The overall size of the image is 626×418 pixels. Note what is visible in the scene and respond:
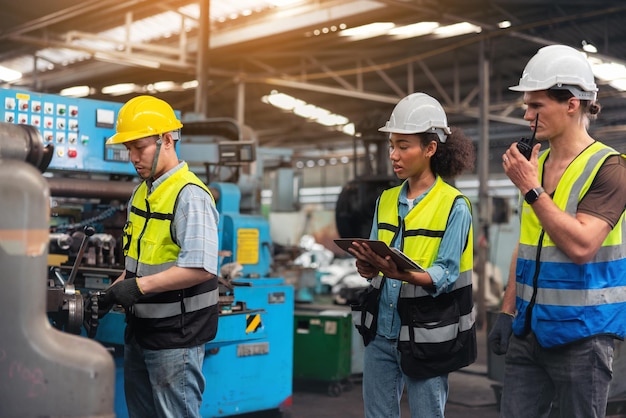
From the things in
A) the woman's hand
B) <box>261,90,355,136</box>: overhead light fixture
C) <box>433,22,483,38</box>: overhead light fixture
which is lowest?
the woman's hand

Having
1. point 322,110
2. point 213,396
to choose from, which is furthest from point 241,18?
point 213,396

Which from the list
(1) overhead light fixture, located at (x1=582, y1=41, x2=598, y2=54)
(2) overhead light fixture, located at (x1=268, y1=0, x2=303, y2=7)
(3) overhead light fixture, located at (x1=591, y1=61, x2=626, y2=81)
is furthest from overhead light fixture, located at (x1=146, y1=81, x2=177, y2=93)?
(3) overhead light fixture, located at (x1=591, y1=61, x2=626, y2=81)

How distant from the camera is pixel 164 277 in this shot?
7.80ft

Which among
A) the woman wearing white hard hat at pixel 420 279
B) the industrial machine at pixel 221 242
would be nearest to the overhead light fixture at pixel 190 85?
Result: the industrial machine at pixel 221 242

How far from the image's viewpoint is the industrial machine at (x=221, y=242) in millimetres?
3812

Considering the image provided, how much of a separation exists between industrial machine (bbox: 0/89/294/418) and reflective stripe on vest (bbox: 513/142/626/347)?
1.78m

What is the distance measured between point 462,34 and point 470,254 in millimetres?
7330

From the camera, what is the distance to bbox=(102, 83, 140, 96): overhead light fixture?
1173 centimetres

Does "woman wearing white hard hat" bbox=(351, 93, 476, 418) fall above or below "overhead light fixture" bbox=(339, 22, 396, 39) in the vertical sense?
below

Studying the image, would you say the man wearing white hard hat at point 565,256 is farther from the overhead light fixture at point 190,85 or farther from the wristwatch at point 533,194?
the overhead light fixture at point 190,85

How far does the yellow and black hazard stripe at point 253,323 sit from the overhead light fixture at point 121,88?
8.31 metres

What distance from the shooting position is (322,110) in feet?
41.5

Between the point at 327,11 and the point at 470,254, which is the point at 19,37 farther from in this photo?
the point at 470,254

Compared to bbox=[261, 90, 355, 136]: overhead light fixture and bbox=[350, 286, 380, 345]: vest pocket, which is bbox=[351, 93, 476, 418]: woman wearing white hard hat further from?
bbox=[261, 90, 355, 136]: overhead light fixture
